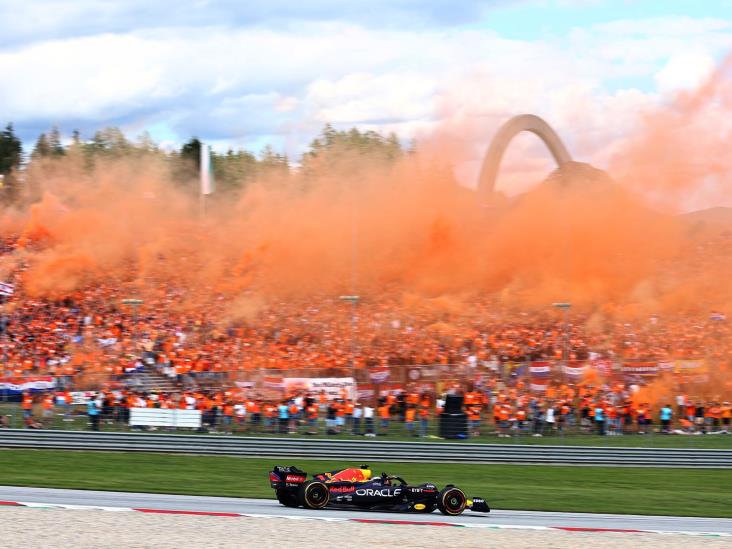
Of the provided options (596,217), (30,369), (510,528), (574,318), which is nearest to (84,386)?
(30,369)

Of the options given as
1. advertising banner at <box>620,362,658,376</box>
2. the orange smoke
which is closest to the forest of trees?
the orange smoke

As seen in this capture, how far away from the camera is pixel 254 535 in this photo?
51.6 feet

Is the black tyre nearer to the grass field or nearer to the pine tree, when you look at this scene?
the grass field

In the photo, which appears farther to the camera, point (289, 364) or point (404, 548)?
point (289, 364)

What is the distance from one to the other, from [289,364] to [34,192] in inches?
1100

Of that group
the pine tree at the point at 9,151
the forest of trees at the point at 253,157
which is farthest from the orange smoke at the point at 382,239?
the pine tree at the point at 9,151

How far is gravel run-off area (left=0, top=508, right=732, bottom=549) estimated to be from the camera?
49.3 feet

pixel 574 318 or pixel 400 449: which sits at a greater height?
pixel 574 318

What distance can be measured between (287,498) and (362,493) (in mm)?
1282

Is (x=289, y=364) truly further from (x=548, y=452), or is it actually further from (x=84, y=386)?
(x=548, y=452)

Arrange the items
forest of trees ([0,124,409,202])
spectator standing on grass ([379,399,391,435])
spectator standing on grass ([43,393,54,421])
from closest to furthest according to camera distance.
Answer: spectator standing on grass ([379,399,391,435]) < spectator standing on grass ([43,393,54,421]) < forest of trees ([0,124,409,202])

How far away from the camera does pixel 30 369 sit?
34094mm

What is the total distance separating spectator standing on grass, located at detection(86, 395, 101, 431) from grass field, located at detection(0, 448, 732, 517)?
111cm

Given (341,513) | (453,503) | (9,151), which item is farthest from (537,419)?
(9,151)
